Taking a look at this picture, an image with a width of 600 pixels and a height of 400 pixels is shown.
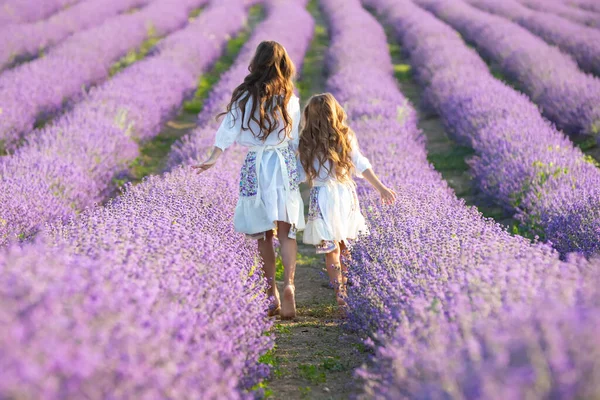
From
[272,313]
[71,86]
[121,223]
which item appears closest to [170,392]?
[121,223]

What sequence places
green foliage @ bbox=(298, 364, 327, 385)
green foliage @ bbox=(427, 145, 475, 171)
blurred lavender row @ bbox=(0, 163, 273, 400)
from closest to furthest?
blurred lavender row @ bbox=(0, 163, 273, 400), green foliage @ bbox=(298, 364, 327, 385), green foliage @ bbox=(427, 145, 475, 171)

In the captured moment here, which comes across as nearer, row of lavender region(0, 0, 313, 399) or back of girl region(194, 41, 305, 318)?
row of lavender region(0, 0, 313, 399)

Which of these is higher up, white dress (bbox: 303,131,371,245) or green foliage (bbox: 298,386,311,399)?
white dress (bbox: 303,131,371,245)

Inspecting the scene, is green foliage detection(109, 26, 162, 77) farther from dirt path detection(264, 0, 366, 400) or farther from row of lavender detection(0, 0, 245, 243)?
dirt path detection(264, 0, 366, 400)

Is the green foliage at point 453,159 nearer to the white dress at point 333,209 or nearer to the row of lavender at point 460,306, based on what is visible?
the row of lavender at point 460,306

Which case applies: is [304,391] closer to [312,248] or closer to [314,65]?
[312,248]

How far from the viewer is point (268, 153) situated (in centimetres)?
371

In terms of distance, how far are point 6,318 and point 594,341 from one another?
1.31 metres

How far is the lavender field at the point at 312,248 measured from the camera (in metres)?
1.58

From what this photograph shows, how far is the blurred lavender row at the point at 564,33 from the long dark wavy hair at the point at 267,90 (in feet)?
23.9

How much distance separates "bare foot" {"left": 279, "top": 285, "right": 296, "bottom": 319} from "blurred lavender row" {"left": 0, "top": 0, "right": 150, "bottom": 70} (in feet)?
27.2

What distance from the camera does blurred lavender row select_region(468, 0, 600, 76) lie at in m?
9.83

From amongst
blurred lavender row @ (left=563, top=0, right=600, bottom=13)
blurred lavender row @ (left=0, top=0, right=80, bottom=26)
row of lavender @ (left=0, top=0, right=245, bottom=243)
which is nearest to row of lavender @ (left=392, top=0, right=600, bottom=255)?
row of lavender @ (left=0, top=0, right=245, bottom=243)

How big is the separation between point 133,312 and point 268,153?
6.52ft
